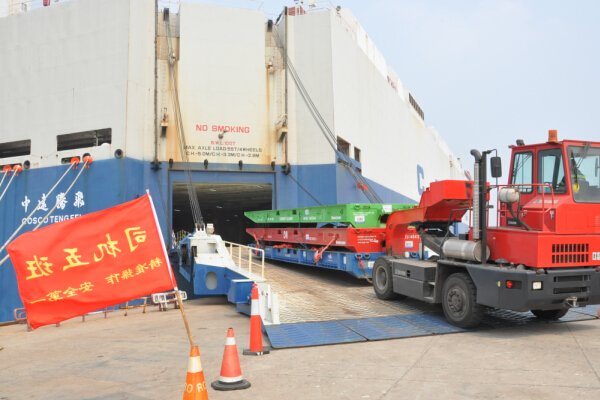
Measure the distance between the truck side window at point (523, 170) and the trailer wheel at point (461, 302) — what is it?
6.03 feet

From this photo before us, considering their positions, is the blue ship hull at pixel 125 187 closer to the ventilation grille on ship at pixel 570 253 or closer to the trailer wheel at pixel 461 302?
the trailer wheel at pixel 461 302

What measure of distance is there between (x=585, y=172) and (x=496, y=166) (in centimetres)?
153

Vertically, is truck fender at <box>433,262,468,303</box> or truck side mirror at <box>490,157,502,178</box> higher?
truck side mirror at <box>490,157,502,178</box>

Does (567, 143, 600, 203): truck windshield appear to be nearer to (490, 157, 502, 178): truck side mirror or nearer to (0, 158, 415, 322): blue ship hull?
(490, 157, 502, 178): truck side mirror

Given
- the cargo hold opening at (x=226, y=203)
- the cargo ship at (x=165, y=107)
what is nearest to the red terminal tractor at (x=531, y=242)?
the cargo ship at (x=165, y=107)

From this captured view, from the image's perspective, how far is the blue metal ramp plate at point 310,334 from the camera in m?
7.44

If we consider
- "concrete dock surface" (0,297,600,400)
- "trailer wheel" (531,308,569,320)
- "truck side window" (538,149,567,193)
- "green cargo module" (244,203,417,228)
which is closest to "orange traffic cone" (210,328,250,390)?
"concrete dock surface" (0,297,600,400)

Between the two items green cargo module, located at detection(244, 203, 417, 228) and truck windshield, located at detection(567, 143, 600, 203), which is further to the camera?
green cargo module, located at detection(244, 203, 417, 228)

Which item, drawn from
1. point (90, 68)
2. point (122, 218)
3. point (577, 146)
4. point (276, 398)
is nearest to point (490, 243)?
point (577, 146)

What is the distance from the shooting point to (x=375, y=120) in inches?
1216

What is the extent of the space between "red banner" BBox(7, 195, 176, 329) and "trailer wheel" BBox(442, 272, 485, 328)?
5321 mm

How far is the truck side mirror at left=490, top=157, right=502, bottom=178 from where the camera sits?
7.68m

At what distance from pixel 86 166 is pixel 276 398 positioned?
62.4 ft

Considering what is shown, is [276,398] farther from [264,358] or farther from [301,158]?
[301,158]
